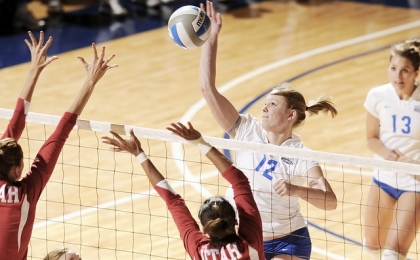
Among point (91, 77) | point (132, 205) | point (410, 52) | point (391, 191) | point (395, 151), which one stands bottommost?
point (132, 205)

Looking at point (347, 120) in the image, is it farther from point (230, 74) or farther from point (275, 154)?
point (275, 154)

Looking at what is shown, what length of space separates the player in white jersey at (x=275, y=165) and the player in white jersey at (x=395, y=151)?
1163 mm

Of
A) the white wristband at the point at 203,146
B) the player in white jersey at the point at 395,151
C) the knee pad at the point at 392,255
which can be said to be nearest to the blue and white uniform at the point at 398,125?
the player in white jersey at the point at 395,151

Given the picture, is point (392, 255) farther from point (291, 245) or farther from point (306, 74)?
point (306, 74)

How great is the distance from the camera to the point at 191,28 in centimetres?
699

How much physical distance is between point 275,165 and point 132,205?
11.6ft

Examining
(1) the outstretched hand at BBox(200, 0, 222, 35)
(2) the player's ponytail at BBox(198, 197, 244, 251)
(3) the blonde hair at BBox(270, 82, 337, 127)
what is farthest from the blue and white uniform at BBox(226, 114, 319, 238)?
(2) the player's ponytail at BBox(198, 197, 244, 251)

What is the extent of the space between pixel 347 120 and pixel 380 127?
4.48 m

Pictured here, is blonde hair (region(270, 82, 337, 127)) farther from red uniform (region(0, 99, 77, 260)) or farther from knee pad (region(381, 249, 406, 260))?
red uniform (region(0, 99, 77, 260))

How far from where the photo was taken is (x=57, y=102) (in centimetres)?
1270

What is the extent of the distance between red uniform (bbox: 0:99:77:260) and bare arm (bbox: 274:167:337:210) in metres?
1.45

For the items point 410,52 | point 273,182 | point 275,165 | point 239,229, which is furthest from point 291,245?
point 410,52

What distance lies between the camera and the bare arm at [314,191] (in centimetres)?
574

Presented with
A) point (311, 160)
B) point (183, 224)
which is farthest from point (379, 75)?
point (183, 224)
